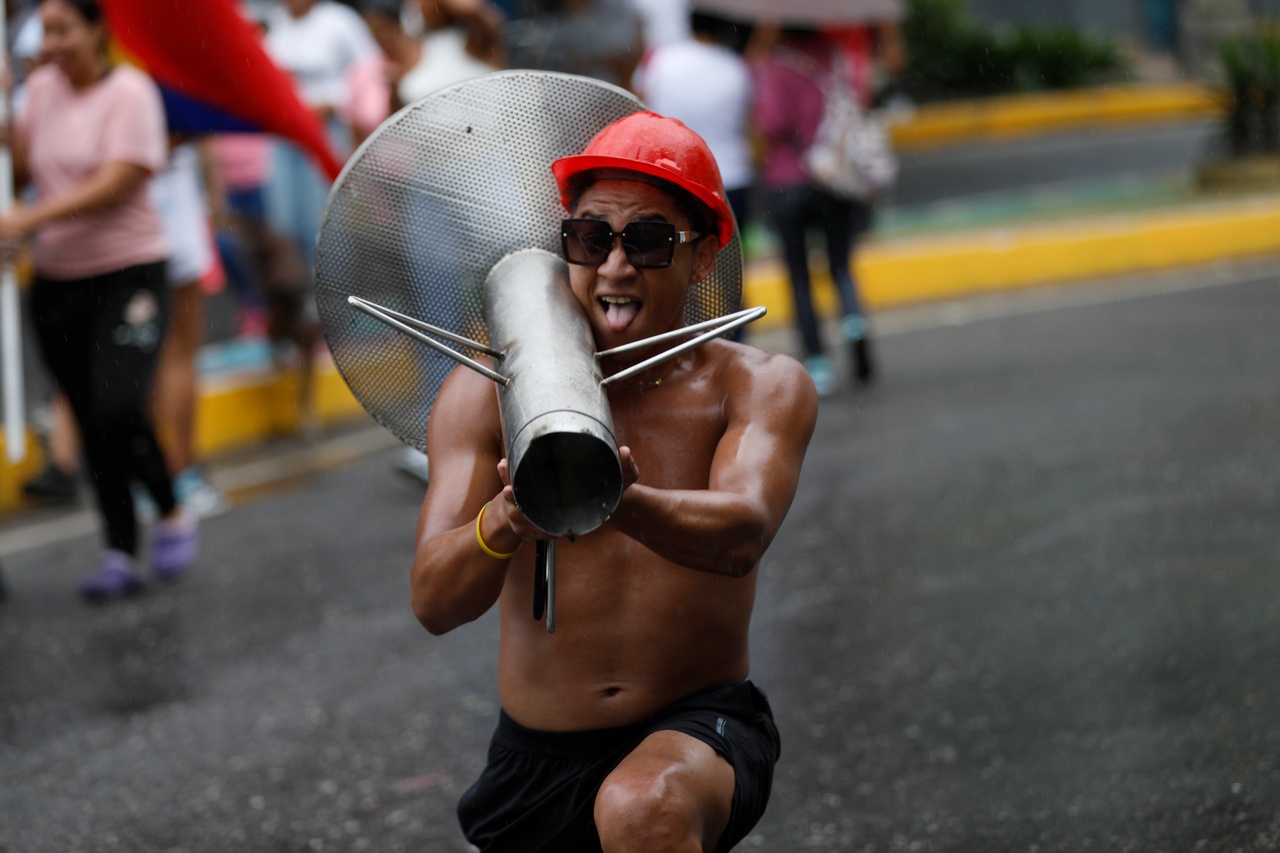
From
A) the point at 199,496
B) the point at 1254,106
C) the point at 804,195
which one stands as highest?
the point at 804,195

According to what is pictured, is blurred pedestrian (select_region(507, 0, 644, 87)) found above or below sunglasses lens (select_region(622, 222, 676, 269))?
below

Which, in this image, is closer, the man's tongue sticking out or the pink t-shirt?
the man's tongue sticking out

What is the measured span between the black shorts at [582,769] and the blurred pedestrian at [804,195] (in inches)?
216

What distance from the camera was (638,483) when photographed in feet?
8.64

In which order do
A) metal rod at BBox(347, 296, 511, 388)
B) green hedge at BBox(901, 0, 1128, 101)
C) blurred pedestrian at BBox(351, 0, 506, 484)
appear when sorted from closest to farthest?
metal rod at BBox(347, 296, 511, 388) < blurred pedestrian at BBox(351, 0, 506, 484) < green hedge at BBox(901, 0, 1128, 101)

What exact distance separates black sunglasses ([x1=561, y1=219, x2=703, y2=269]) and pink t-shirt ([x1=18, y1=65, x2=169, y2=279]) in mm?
3559

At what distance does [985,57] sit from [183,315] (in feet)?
67.6

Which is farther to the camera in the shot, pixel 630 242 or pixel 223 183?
pixel 223 183

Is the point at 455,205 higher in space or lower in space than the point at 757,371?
higher

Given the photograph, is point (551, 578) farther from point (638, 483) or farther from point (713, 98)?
point (713, 98)

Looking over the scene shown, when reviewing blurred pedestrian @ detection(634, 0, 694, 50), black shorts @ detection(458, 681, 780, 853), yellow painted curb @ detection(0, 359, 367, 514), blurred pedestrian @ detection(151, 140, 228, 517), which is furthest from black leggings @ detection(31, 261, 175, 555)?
blurred pedestrian @ detection(634, 0, 694, 50)

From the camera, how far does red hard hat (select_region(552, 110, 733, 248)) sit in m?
2.58

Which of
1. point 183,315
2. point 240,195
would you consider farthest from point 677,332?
point 240,195

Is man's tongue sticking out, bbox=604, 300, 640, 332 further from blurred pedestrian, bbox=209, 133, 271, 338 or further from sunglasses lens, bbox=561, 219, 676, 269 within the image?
blurred pedestrian, bbox=209, 133, 271, 338
